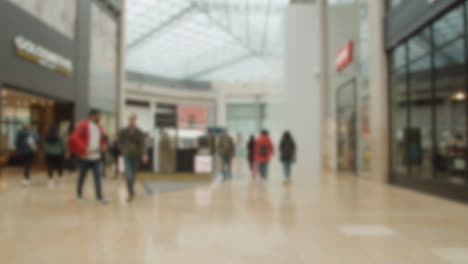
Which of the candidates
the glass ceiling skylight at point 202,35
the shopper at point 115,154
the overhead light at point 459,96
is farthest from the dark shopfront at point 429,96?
the glass ceiling skylight at point 202,35

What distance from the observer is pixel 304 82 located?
832 inches

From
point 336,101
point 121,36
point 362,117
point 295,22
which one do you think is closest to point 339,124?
point 336,101

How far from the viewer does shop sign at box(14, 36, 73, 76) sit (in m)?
11.7

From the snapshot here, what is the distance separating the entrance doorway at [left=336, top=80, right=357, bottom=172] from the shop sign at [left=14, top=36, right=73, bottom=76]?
12.0 m

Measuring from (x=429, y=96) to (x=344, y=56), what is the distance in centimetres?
735

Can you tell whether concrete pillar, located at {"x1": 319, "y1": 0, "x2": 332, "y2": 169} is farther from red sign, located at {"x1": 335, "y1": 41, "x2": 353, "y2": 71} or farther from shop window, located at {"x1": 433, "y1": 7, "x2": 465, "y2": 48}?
shop window, located at {"x1": 433, "y1": 7, "x2": 465, "y2": 48}

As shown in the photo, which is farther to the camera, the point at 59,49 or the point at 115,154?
the point at 59,49

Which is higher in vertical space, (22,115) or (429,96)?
(22,115)

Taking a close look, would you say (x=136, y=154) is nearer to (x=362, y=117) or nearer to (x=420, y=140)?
(x=420, y=140)

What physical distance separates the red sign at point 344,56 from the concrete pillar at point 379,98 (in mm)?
2899

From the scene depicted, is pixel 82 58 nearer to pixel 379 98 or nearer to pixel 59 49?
pixel 59 49

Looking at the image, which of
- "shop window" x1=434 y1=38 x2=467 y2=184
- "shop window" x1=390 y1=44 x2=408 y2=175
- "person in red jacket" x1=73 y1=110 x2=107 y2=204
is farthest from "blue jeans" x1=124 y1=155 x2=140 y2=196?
"shop window" x1=390 y1=44 x2=408 y2=175

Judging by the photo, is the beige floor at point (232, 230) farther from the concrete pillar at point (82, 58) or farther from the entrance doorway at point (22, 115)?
the entrance doorway at point (22, 115)

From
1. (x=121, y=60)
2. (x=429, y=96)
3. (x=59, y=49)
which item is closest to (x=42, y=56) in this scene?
(x=59, y=49)
